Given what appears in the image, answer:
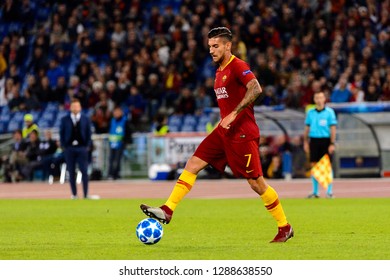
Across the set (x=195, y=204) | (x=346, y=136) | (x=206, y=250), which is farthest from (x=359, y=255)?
(x=346, y=136)

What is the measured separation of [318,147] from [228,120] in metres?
11.8

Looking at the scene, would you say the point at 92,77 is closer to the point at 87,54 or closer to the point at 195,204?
the point at 87,54

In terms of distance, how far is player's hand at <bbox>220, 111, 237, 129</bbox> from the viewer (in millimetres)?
14195

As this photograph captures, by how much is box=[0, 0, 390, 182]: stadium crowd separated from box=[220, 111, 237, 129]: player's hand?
19.6m

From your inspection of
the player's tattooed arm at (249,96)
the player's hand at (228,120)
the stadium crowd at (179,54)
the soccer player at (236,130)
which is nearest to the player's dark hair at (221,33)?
the soccer player at (236,130)

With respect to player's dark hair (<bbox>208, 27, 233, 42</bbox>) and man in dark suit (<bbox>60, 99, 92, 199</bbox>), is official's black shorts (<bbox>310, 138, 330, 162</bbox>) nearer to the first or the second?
man in dark suit (<bbox>60, 99, 92, 199</bbox>)

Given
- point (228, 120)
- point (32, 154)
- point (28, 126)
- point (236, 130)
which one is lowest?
point (32, 154)

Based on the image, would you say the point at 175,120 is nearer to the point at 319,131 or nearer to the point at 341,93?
the point at 341,93

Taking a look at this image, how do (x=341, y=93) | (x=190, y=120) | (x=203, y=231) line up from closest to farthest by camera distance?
(x=203, y=231) < (x=341, y=93) < (x=190, y=120)

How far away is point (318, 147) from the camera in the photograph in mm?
25844

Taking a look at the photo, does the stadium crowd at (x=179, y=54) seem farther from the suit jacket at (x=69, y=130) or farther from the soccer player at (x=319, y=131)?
the suit jacket at (x=69, y=130)

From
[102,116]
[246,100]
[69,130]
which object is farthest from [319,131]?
[102,116]

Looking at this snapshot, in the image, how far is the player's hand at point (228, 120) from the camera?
14195 mm

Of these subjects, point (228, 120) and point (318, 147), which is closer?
point (228, 120)
